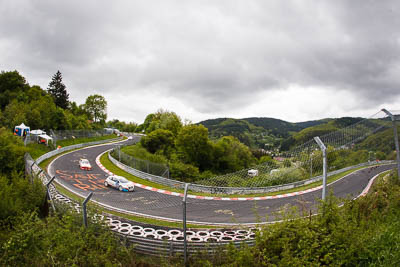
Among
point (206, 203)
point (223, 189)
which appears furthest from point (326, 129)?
point (223, 189)

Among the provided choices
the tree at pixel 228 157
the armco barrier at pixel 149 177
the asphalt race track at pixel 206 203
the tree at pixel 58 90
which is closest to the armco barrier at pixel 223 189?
the armco barrier at pixel 149 177

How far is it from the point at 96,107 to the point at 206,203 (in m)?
67.3

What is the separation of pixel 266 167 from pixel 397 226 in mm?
3274

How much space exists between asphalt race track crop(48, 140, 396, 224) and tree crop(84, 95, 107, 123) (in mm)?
54094

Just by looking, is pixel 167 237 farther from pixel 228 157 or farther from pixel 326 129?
pixel 326 129

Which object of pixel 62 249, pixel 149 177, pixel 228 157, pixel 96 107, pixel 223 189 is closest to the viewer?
pixel 62 249

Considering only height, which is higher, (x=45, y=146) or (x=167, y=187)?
(x=45, y=146)

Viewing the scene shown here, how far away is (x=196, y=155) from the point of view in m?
36.9

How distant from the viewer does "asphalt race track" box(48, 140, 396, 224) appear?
9672mm

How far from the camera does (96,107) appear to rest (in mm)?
71312

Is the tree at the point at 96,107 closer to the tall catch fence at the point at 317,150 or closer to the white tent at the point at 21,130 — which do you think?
the white tent at the point at 21,130

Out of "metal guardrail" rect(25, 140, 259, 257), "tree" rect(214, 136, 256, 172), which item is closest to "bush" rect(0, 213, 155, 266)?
"metal guardrail" rect(25, 140, 259, 257)

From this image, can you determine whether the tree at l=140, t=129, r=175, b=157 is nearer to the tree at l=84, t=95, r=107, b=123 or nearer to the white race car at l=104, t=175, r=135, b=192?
the white race car at l=104, t=175, r=135, b=192

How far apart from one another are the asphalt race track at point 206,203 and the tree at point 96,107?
54094mm
